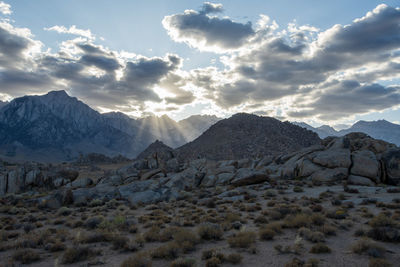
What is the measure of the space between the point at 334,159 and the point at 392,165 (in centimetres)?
611

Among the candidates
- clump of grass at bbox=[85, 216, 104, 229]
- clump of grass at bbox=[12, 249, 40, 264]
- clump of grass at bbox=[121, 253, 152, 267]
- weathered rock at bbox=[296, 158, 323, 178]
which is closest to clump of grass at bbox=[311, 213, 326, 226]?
clump of grass at bbox=[121, 253, 152, 267]

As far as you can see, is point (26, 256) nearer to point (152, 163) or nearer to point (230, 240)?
point (230, 240)

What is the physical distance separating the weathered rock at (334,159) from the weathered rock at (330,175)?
0.85 m

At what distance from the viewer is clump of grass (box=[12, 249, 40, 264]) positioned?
31.5 feet

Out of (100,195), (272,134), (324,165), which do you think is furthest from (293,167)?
(272,134)

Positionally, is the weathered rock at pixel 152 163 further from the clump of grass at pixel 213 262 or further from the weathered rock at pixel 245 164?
the clump of grass at pixel 213 262

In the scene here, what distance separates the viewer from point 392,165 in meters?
28.1

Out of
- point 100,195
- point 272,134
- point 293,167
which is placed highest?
point 272,134

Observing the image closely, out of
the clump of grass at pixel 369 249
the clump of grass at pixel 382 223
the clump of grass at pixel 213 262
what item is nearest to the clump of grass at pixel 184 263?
the clump of grass at pixel 213 262

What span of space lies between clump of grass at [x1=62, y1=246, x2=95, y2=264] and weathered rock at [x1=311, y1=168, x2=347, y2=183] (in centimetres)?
2624

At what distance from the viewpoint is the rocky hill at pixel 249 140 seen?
92812 mm

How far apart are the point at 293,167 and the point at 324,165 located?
4.23m

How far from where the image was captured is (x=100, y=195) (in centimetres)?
2784

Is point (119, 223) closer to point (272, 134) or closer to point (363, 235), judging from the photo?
point (363, 235)
